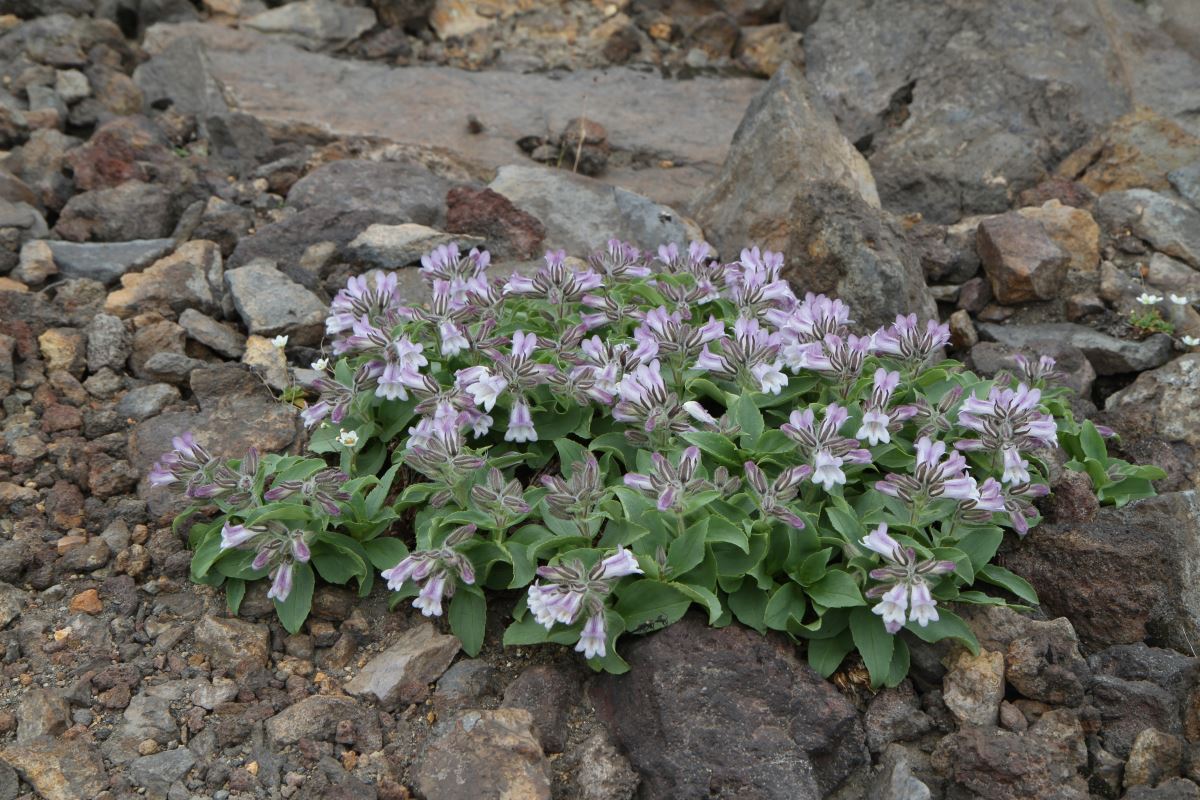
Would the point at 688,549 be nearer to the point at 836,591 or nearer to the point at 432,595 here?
the point at 836,591

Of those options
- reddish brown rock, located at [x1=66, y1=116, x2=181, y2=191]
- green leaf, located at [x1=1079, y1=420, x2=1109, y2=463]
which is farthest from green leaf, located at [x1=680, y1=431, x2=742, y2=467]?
reddish brown rock, located at [x1=66, y1=116, x2=181, y2=191]

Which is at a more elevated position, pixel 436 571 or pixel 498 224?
pixel 436 571

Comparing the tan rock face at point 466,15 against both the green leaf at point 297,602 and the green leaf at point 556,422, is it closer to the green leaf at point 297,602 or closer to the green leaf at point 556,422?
the green leaf at point 556,422

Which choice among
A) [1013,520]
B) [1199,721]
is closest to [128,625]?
[1013,520]

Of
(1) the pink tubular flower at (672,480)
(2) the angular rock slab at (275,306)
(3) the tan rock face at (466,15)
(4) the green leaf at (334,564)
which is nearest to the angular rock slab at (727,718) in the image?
(1) the pink tubular flower at (672,480)

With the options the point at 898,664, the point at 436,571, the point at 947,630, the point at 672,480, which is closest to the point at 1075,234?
the point at 947,630

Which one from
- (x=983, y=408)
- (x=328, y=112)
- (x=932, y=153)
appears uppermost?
(x=983, y=408)

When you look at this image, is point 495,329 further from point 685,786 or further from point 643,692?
point 685,786

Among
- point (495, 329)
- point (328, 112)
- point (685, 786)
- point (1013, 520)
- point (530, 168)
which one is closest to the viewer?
point (685, 786)
